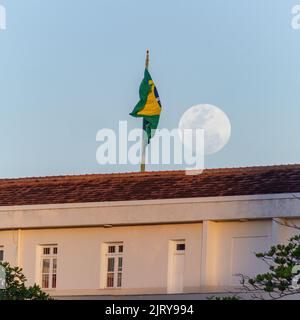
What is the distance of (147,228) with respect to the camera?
133ft

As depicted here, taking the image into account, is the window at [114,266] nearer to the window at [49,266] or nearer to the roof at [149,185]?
the roof at [149,185]

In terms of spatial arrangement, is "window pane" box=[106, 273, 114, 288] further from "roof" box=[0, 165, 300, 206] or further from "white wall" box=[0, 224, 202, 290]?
"roof" box=[0, 165, 300, 206]

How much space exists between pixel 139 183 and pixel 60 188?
2.49m

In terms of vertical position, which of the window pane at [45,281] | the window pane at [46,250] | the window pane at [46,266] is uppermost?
the window pane at [46,250]

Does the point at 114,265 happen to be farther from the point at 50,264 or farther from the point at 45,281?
the point at 45,281

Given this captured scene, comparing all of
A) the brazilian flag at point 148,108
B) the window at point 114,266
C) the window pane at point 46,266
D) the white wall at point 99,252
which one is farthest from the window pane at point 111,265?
the brazilian flag at point 148,108

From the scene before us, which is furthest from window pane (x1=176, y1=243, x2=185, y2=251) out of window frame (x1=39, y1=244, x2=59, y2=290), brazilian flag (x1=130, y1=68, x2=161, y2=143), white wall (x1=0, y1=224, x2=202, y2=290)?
brazilian flag (x1=130, y1=68, x2=161, y2=143)

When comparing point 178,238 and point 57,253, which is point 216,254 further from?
point 57,253

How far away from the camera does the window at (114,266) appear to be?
134ft

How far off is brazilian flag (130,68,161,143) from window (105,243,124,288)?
663 cm

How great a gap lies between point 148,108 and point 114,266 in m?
7.99

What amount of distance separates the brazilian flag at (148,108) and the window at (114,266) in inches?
261

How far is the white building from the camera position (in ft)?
128
